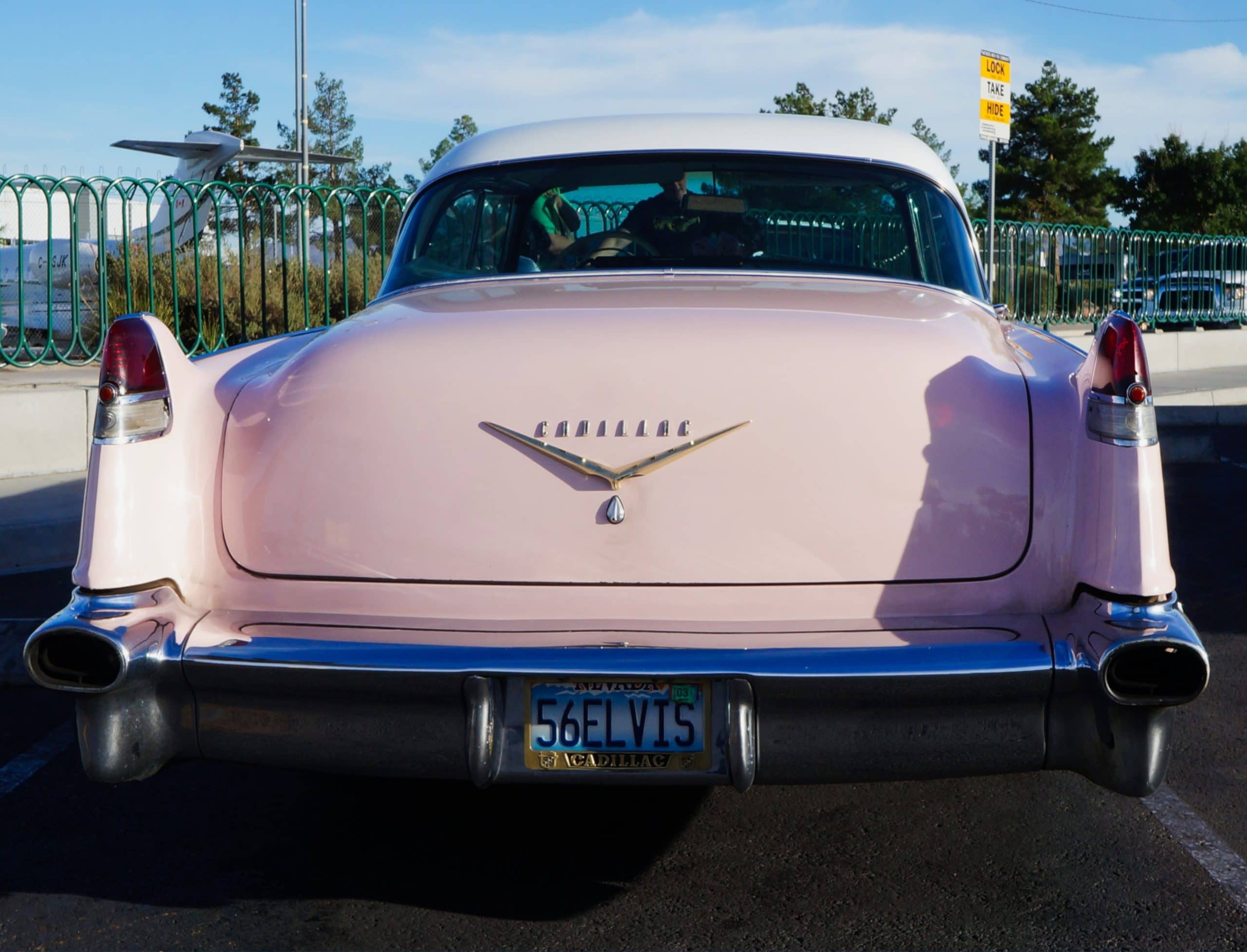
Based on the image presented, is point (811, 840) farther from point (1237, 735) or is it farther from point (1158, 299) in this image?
point (1158, 299)

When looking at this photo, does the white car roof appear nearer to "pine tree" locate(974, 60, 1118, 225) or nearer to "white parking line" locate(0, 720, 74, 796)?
"white parking line" locate(0, 720, 74, 796)

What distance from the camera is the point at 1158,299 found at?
17594 millimetres

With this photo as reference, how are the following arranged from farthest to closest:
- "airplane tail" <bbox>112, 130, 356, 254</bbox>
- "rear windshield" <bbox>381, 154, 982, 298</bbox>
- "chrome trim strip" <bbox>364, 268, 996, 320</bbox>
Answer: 1. "airplane tail" <bbox>112, 130, 356, 254</bbox>
2. "rear windshield" <bbox>381, 154, 982, 298</bbox>
3. "chrome trim strip" <bbox>364, 268, 996, 320</bbox>

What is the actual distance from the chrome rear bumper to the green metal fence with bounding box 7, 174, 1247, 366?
1777mm

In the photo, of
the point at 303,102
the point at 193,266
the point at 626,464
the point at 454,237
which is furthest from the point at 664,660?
the point at 303,102

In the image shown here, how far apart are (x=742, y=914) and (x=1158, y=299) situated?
16677 millimetres

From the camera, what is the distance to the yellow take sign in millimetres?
11297

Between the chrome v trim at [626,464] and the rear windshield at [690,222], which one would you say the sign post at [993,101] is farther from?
the chrome v trim at [626,464]

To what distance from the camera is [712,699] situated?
2447 millimetres

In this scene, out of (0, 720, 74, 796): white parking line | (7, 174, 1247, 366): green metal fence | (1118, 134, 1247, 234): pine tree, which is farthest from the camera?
(1118, 134, 1247, 234): pine tree

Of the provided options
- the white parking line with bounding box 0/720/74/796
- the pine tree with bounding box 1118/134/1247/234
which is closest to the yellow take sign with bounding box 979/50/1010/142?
the white parking line with bounding box 0/720/74/796

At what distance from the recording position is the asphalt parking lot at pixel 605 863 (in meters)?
2.75

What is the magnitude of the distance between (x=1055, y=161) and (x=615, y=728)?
5833 cm

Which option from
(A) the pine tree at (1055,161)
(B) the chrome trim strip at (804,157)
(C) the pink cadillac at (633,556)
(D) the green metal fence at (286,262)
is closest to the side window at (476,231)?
(B) the chrome trim strip at (804,157)
